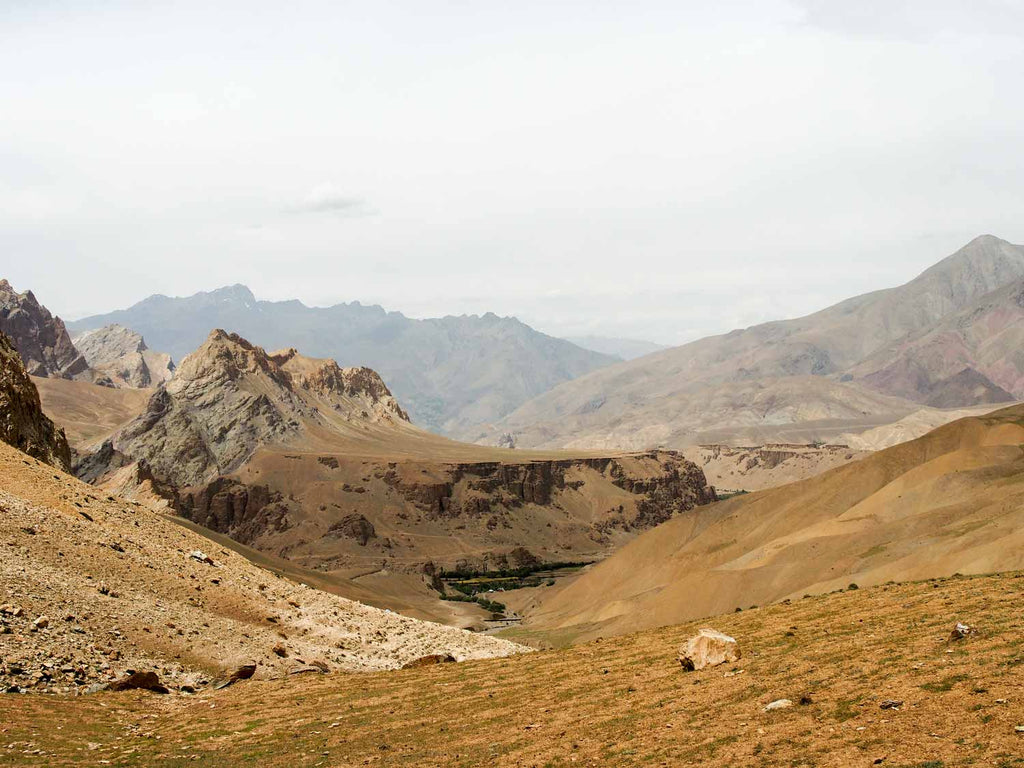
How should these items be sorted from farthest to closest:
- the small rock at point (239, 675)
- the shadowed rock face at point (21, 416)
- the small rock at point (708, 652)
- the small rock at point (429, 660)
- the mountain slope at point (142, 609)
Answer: the shadowed rock face at point (21, 416), the small rock at point (429, 660), the small rock at point (239, 675), the mountain slope at point (142, 609), the small rock at point (708, 652)

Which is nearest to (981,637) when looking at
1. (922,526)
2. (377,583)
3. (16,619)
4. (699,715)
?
(699,715)

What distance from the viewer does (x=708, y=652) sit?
29828 millimetres

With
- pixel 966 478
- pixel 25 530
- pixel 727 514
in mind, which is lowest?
pixel 727 514

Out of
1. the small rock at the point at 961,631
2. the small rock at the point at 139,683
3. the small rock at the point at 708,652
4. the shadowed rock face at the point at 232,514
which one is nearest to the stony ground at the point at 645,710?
the small rock at the point at 961,631

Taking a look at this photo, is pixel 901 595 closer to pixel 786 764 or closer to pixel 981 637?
pixel 981 637

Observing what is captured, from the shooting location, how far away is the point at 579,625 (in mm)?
97688

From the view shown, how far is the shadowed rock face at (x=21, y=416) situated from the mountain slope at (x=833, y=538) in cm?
4753

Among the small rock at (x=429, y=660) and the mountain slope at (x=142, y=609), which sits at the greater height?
the mountain slope at (x=142, y=609)

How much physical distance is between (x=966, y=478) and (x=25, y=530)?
253 feet

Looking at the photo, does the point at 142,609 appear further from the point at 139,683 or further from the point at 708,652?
the point at 708,652

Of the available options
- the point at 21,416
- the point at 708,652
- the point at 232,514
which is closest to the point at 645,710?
the point at 708,652

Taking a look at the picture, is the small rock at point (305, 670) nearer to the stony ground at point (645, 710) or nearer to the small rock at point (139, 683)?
the stony ground at point (645, 710)

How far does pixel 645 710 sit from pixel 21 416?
4582 centimetres

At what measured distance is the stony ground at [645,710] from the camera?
2066 centimetres
